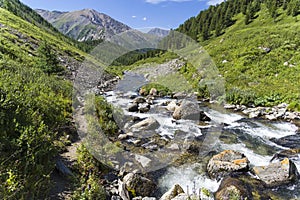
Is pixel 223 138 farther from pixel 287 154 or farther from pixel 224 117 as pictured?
pixel 224 117

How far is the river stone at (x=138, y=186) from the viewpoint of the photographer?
23.8ft

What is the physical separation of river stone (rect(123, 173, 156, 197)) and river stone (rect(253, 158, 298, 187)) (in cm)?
449

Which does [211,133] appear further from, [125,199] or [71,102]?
[71,102]

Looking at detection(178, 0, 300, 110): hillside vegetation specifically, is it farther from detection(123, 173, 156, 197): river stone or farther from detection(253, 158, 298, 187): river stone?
detection(123, 173, 156, 197): river stone

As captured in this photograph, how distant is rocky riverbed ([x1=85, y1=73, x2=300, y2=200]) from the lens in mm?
7520

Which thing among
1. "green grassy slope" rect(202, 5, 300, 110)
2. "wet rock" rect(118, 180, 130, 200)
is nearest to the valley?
"wet rock" rect(118, 180, 130, 200)

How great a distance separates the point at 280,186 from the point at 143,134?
7.80m

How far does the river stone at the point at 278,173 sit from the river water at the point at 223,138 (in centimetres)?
27

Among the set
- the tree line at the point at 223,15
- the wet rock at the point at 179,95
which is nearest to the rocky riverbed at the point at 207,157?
the wet rock at the point at 179,95

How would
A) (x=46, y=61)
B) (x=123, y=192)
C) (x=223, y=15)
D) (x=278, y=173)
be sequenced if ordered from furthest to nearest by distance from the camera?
(x=223, y=15) < (x=46, y=61) < (x=278, y=173) < (x=123, y=192)

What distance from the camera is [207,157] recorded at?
1058 cm

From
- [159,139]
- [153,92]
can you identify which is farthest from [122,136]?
[153,92]

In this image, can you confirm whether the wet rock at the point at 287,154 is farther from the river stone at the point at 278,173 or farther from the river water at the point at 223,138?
the river stone at the point at 278,173

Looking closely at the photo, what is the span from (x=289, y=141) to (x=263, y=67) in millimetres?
18109
